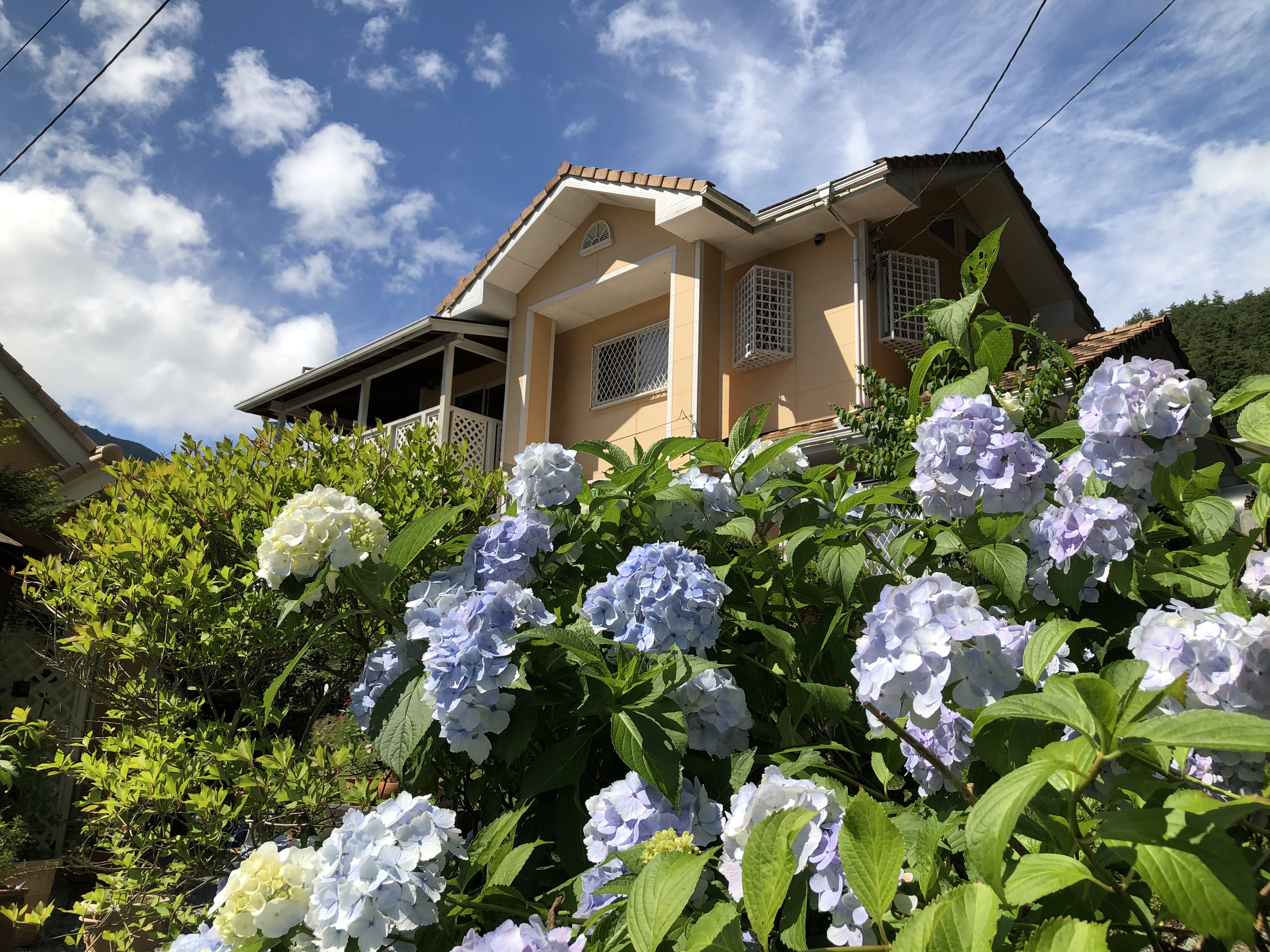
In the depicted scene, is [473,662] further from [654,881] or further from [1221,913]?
[1221,913]

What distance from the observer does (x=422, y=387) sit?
49.7ft

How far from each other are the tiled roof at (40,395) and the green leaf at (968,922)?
12157 mm

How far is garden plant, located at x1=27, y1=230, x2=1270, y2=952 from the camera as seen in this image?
2.90ft

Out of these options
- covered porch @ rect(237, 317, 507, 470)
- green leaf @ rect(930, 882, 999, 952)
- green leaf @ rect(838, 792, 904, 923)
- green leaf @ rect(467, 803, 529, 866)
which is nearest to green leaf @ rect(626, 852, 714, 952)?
green leaf @ rect(838, 792, 904, 923)

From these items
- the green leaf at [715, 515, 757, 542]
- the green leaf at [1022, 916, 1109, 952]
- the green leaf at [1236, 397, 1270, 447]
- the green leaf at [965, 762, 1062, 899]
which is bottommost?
the green leaf at [1022, 916, 1109, 952]

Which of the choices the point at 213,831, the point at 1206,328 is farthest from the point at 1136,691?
the point at 1206,328

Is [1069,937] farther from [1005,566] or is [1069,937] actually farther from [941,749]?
[1005,566]

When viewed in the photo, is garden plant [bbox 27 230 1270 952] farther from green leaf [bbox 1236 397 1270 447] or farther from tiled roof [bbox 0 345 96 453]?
tiled roof [bbox 0 345 96 453]

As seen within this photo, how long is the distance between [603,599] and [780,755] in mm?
428

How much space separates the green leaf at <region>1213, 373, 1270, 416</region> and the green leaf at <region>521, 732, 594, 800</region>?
124 cm

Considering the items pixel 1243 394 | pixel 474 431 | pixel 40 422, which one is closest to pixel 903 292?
pixel 474 431

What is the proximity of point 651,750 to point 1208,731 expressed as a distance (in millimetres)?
795

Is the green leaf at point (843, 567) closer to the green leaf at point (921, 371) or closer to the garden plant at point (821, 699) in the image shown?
the garden plant at point (821, 699)

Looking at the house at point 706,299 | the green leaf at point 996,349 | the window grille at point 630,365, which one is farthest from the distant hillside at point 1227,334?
the green leaf at point 996,349
